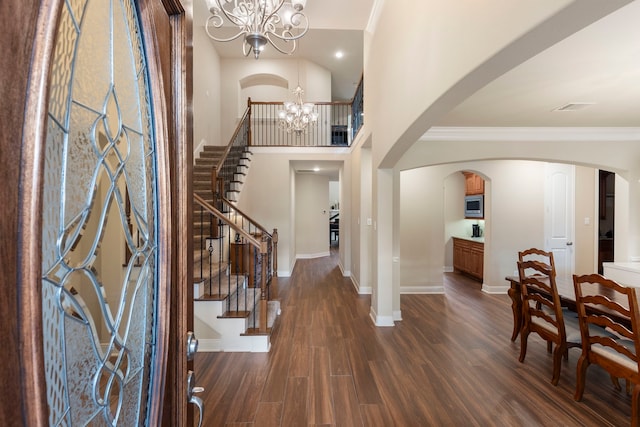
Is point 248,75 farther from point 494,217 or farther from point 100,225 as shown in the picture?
point 100,225

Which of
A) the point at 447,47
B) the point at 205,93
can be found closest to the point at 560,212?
the point at 447,47

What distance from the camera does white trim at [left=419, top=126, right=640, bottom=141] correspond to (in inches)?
153

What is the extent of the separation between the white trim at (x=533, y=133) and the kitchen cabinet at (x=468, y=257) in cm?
244

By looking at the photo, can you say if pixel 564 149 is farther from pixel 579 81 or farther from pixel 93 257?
pixel 93 257

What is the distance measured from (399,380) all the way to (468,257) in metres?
4.50

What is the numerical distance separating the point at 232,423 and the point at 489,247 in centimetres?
500

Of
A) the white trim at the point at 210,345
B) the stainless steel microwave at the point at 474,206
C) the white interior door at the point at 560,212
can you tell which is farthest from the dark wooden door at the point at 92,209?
the stainless steel microwave at the point at 474,206

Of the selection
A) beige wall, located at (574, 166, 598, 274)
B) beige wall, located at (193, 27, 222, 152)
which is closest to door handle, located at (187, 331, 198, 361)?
beige wall, located at (193, 27, 222, 152)

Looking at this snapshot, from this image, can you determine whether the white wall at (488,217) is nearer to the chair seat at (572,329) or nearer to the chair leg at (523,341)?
the chair leg at (523,341)

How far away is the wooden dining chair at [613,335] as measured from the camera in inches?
70.1

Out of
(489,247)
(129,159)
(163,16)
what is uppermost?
(163,16)

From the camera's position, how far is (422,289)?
205 inches

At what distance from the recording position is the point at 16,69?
322mm

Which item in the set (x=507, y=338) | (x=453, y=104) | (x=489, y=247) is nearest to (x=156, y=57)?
(x=453, y=104)
